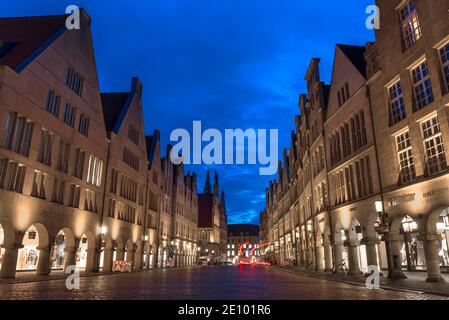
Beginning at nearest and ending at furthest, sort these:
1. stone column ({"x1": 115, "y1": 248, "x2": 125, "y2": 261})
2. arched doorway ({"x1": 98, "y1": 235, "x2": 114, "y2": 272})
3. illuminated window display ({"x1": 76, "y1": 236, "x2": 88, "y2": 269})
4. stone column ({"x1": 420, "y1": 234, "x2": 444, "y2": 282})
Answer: stone column ({"x1": 420, "y1": 234, "x2": 444, "y2": 282}) → arched doorway ({"x1": 98, "y1": 235, "x2": 114, "y2": 272}) → illuminated window display ({"x1": 76, "y1": 236, "x2": 88, "y2": 269}) → stone column ({"x1": 115, "y1": 248, "x2": 125, "y2": 261})

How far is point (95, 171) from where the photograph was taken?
4219 cm

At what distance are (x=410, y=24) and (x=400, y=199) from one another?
12.4 metres

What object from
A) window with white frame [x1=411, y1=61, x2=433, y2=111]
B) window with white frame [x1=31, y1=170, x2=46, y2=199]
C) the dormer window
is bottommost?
window with white frame [x1=31, y1=170, x2=46, y2=199]

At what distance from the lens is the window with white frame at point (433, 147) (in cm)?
2250

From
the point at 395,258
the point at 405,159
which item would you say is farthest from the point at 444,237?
the point at 405,159

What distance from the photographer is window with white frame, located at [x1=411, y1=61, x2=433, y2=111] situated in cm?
2402

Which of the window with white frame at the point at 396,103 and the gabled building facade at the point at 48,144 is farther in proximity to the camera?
the gabled building facade at the point at 48,144

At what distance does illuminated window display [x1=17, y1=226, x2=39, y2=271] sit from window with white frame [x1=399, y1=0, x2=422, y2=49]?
36520mm

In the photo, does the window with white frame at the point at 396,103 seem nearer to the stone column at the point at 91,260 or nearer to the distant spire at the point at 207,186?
the stone column at the point at 91,260

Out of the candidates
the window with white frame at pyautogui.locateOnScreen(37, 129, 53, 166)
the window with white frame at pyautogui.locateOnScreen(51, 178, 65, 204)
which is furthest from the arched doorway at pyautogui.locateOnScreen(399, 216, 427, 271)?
the window with white frame at pyautogui.locateOnScreen(37, 129, 53, 166)

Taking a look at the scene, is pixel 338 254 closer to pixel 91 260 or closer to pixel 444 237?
pixel 444 237

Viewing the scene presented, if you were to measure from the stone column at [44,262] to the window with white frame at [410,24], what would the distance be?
3273 centimetres

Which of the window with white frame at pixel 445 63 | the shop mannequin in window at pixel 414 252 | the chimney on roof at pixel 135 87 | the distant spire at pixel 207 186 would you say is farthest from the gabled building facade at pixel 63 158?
the distant spire at pixel 207 186

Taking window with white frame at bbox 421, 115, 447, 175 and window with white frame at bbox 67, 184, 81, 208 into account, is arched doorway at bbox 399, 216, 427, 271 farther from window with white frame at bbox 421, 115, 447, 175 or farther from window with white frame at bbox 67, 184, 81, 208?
window with white frame at bbox 67, 184, 81, 208
